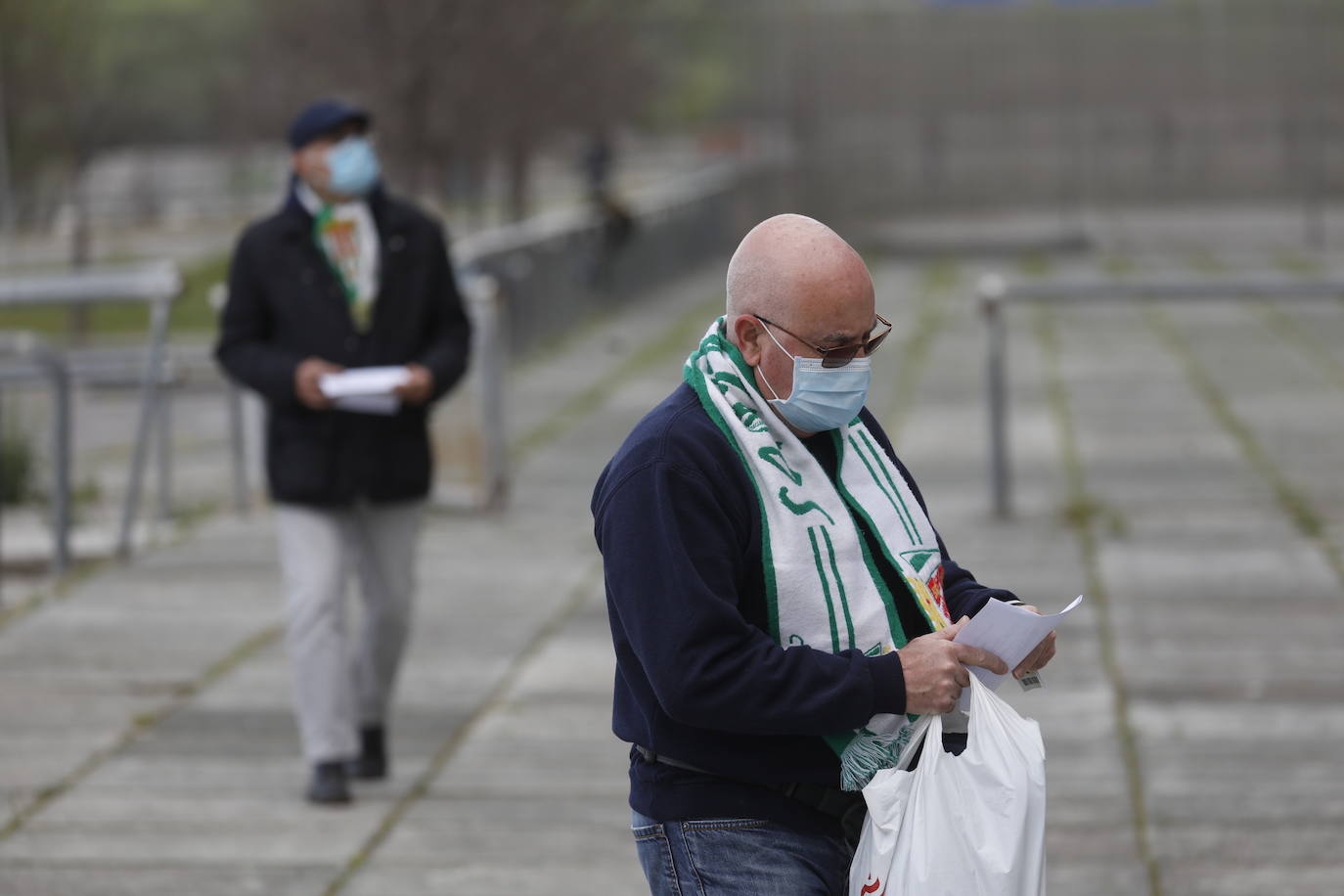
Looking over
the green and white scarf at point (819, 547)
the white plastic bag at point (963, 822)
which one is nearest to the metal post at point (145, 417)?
the green and white scarf at point (819, 547)

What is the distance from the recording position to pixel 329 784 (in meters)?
6.08

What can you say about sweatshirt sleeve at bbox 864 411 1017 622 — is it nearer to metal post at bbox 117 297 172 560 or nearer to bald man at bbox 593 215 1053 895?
bald man at bbox 593 215 1053 895

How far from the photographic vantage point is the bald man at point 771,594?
2.89 m

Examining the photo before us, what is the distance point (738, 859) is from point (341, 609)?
318 cm

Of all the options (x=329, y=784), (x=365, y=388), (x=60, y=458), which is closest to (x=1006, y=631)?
(x=365, y=388)

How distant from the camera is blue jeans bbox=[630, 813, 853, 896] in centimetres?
305

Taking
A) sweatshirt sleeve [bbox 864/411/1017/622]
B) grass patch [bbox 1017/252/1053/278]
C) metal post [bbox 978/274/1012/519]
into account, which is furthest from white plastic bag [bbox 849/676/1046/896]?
grass patch [bbox 1017/252/1053/278]

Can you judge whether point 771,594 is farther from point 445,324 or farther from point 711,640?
point 445,324

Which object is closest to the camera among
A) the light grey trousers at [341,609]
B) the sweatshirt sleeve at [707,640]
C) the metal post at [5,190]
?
the sweatshirt sleeve at [707,640]

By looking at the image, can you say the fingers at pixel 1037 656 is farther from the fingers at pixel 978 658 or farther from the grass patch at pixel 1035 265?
the grass patch at pixel 1035 265

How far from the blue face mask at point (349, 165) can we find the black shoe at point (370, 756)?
160 centimetres

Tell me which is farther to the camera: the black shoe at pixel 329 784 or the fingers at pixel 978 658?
the black shoe at pixel 329 784

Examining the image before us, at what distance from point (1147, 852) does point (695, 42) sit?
3322cm

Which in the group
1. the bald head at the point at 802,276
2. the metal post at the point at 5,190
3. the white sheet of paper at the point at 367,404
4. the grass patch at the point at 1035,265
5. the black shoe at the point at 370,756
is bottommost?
the grass patch at the point at 1035,265
